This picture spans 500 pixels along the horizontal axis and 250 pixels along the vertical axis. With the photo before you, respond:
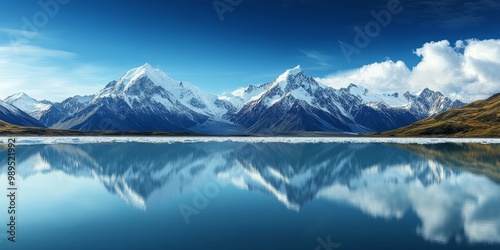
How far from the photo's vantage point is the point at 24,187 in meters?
42.2

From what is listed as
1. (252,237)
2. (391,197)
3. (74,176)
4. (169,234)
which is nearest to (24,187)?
(74,176)

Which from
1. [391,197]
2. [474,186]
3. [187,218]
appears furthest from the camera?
[474,186]

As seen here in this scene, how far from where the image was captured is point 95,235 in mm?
24000

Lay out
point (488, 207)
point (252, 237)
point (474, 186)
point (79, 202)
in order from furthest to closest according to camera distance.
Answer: point (474, 186), point (79, 202), point (488, 207), point (252, 237)

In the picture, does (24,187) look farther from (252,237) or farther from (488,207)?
(488,207)

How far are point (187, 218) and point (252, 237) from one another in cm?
687

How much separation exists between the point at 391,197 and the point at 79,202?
28.7 meters

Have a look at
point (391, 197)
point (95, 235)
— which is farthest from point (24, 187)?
point (391, 197)

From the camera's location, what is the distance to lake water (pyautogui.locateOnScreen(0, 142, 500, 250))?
22.9 meters

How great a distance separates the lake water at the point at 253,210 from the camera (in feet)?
75.0

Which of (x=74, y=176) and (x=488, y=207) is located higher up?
(x=74, y=176)

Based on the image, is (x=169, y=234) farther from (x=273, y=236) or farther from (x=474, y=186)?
(x=474, y=186)

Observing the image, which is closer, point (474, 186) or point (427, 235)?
point (427, 235)

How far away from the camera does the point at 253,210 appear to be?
31.8 m
